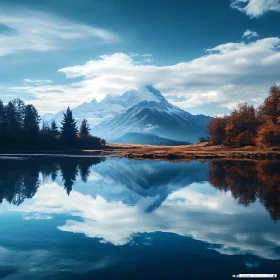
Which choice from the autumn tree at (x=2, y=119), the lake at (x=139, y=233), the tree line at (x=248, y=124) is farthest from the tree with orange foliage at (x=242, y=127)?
the autumn tree at (x=2, y=119)

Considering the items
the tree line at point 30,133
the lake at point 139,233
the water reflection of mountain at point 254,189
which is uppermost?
the tree line at point 30,133

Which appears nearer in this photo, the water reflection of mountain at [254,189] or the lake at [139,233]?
the lake at [139,233]

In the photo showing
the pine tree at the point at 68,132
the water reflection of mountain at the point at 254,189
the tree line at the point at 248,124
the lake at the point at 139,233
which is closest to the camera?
the lake at the point at 139,233

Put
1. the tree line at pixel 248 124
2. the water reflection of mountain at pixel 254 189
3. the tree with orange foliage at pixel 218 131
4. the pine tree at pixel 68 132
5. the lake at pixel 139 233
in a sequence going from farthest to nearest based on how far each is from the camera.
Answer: the pine tree at pixel 68 132, the tree with orange foliage at pixel 218 131, the tree line at pixel 248 124, the water reflection of mountain at pixel 254 189, the lake at pixel 139 233

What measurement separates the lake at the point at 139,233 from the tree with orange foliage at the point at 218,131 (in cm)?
10501

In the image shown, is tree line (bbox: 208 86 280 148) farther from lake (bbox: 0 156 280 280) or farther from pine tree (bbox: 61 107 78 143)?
lake (bbox: 0 156 280 280)

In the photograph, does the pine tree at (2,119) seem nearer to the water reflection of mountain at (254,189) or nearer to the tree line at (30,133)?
the tree line at (30,133)

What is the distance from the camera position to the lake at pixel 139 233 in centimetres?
1506

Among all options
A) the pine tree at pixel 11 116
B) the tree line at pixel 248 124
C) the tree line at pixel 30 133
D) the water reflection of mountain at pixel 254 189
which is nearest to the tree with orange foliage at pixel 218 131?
the tree line at pixel 248 124

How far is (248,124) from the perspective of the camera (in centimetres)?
13100

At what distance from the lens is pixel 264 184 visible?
4075 centimetres

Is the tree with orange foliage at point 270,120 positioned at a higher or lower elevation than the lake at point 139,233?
higher

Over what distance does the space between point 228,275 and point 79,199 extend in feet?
74.5

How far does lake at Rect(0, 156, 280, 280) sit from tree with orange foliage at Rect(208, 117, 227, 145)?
10501 centimetres
